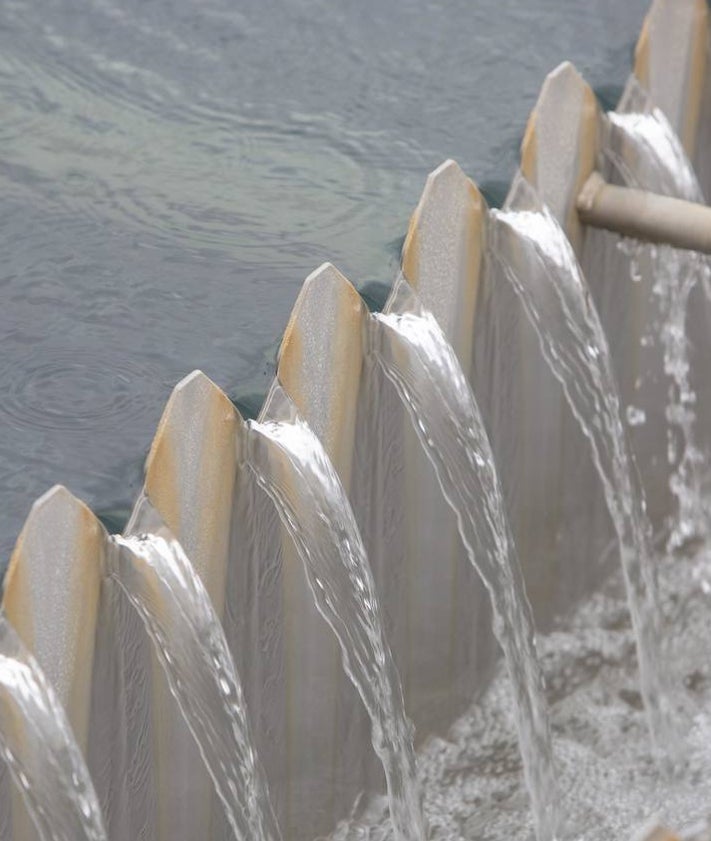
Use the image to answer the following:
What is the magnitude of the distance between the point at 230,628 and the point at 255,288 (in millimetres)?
654

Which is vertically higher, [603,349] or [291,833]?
[603,349]

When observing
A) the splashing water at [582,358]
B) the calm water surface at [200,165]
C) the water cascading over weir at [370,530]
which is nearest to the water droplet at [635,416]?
the water cascading over weir at [370,530]

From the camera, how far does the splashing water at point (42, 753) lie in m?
2.66

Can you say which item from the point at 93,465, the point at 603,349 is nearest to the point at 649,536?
the point at 603,349

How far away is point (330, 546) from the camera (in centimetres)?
315

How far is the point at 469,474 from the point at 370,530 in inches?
9.7

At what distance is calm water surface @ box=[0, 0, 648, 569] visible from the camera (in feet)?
10.4

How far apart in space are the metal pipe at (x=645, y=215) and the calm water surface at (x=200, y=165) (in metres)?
0.22

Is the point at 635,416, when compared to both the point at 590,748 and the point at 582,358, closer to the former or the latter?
the point at 582,358

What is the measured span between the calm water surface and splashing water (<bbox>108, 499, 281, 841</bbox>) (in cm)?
9

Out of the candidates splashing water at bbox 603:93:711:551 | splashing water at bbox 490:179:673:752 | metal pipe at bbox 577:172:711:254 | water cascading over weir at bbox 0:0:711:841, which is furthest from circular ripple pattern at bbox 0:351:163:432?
splashing water at bbox 603:93:711:551

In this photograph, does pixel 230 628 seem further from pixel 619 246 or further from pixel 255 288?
pixel 619 246

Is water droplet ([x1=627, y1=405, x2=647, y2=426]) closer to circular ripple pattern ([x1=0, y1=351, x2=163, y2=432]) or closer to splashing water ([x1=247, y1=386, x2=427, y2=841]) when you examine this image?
splashing water ([x1=247, y1=386, x2=427, y2=841])

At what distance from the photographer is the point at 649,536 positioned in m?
4.04
